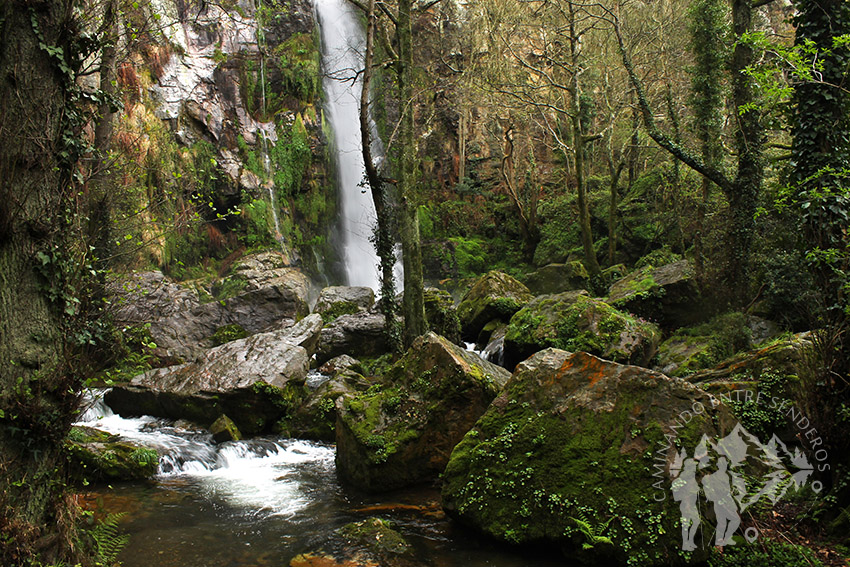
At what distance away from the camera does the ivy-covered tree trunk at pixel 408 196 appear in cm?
1153

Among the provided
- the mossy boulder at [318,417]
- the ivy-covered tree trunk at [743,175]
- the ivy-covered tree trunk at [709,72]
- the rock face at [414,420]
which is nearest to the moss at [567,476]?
the rock face at [414,420]

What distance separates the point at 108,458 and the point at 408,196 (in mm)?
7332

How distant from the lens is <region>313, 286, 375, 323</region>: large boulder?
55.9 ft

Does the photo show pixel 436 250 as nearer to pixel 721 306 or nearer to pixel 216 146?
pixel 216 146

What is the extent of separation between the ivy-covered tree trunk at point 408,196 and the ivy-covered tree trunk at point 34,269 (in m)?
7.64

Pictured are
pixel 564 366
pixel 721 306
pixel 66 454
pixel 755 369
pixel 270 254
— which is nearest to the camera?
pixel 66 454

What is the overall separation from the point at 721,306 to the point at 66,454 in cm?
1245

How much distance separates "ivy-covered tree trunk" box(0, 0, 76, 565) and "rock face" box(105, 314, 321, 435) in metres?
5.37

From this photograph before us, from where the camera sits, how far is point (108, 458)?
7125mm

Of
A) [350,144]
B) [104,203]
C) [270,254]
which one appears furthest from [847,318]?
[350,144]

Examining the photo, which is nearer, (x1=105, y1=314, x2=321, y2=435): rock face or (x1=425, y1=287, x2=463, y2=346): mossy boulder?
(x1=105, y1=314, x2=321, y2=435): rock face

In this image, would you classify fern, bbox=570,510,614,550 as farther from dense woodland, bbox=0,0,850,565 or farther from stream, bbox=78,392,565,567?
dense woodland, bbox=0,0,850,565

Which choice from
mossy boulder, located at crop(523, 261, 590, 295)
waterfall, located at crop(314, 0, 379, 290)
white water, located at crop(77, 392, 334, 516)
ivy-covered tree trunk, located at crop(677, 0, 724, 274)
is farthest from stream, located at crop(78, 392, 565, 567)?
waterfall, located at crop(314, 0, 379, 290)

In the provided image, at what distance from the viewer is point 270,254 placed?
2281 cm
